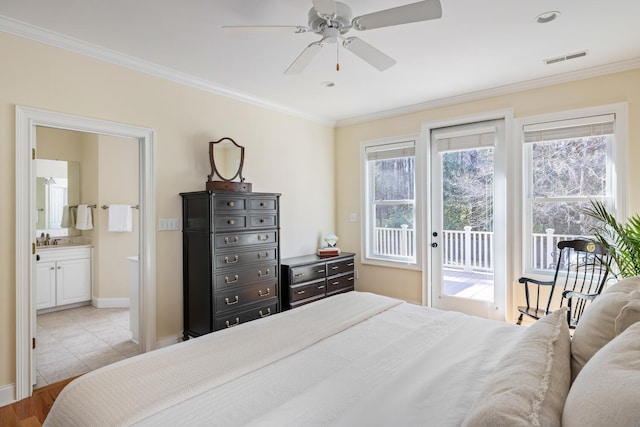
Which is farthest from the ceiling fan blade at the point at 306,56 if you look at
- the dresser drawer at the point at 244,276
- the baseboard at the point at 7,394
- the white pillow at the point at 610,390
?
the baseboard at the point at 7,394

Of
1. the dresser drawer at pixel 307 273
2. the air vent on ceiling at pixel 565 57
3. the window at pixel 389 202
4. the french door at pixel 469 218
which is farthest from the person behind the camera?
the window at pixel 389 202

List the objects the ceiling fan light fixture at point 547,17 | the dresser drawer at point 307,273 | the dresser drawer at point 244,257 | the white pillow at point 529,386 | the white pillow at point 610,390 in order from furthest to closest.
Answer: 1. the dresser drawer at point 307,273
2. the dresser drawer at point 244,257
3. the ceiling fan light fixture at point 547,17
4. the white pillow at point 529,386
5. the white pillow at point 610,390

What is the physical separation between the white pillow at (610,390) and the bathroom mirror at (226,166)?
310cm

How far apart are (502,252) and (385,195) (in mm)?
1632

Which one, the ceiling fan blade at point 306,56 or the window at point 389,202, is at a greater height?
the ceiling fan blade at point 306,56

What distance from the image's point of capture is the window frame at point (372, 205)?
4395 mm

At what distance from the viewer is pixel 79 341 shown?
3615 mm

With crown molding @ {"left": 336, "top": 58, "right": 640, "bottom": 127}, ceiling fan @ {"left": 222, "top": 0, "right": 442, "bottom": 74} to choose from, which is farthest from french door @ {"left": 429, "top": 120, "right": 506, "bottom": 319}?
ceiling fan @ {"left": 222, "top": 0, "right": 442, "bottom": 74}

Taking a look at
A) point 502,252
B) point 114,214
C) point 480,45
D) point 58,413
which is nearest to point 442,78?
point 480,45

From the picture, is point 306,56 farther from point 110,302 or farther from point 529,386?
point 110,302

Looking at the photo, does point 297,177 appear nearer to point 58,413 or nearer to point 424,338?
point 424,338

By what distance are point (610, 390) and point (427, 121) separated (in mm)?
3955

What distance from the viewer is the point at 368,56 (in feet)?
7.55

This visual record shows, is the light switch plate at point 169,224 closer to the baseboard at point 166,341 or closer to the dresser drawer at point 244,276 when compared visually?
the dresser drawer at point 244,276
